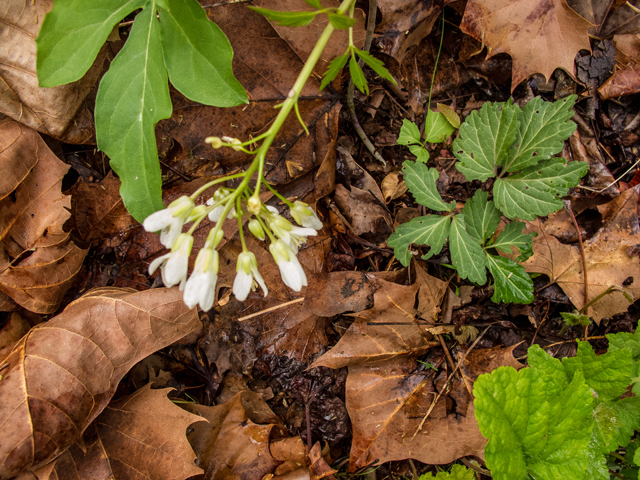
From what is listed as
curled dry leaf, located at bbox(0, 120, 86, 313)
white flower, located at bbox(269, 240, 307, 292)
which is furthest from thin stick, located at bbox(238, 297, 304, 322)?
curled dry leaf, located at bbox(0, 120, 86, 313)

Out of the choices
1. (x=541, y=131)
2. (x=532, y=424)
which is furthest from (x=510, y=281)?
(x=541, y=131)

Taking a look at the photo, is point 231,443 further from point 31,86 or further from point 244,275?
point 31,86

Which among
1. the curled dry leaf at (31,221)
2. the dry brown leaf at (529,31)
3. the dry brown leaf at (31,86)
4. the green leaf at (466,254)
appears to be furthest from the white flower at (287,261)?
the dry brown leaf at (529,31)

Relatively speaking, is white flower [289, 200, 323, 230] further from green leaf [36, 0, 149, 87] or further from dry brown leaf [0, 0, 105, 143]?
dry brown leaf [0, 0, 105, 143]

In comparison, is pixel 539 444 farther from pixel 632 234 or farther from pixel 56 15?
pixel 56 15

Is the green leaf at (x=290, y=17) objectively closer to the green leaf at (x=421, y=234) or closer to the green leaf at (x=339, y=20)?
the green leaf at (x=339, y=20)

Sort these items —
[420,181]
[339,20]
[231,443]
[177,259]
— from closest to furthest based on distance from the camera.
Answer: [339,20] < [177,259] < [420,181] < [231,443]

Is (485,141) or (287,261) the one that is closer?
(287,261)
